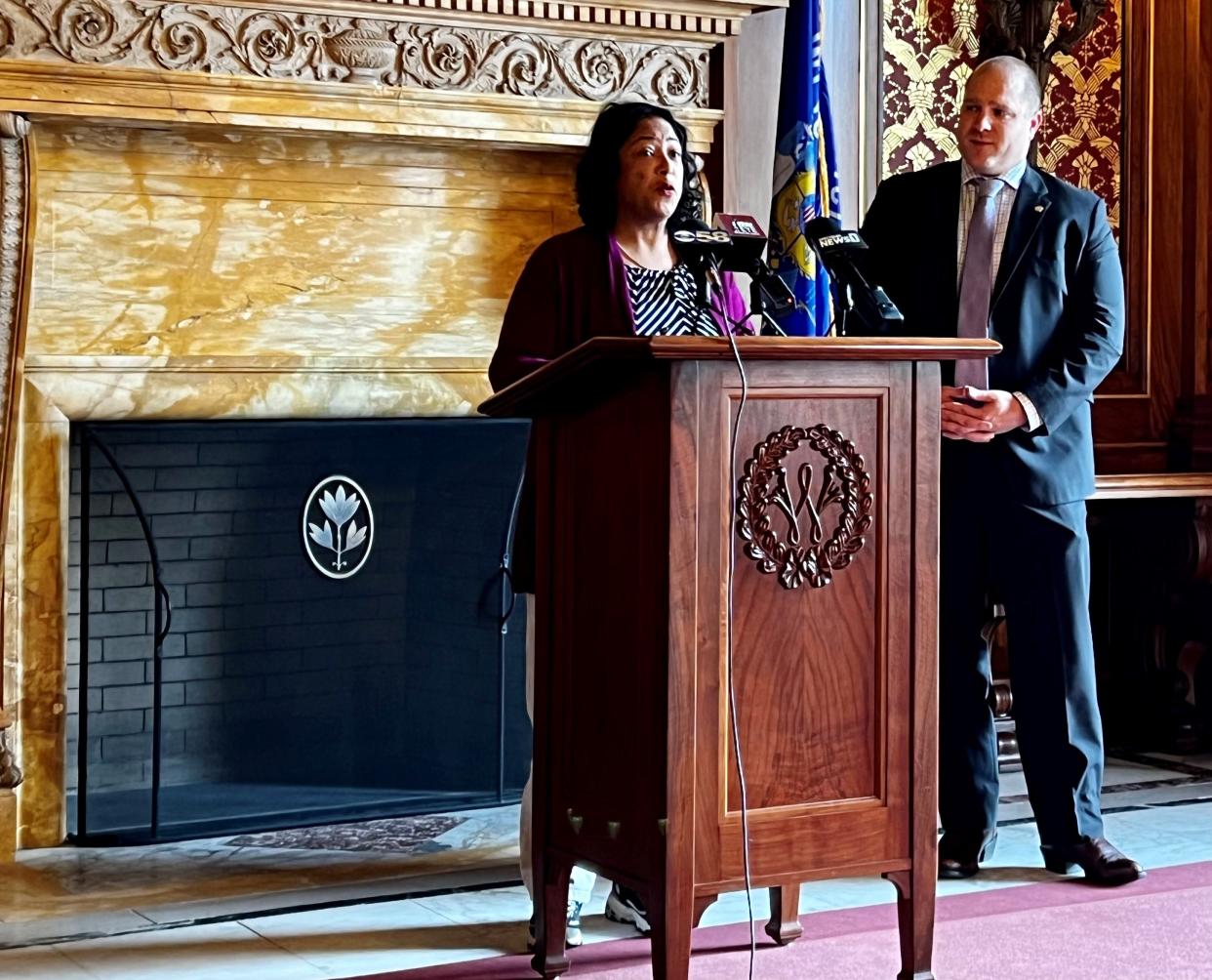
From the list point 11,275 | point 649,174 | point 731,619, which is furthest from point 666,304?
point 11,275

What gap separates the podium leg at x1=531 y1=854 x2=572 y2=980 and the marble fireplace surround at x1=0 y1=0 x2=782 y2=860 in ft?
4.64

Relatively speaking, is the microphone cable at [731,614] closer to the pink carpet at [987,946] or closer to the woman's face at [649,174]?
the pink carpet at [987,946]

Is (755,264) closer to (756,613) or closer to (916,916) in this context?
(756,613)

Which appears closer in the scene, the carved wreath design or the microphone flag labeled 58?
the carved wreath design

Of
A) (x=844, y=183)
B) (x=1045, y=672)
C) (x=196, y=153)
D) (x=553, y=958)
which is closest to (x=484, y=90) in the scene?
(x=196, y=153)

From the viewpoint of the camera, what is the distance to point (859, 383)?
2.40 metres

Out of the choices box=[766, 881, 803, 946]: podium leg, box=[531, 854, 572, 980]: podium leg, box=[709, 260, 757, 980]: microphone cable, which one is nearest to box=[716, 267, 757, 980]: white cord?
box=[709, 260, 757, 980]: microphone cable

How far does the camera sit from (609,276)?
9.43 ft

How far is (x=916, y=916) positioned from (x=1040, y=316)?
4.44 ft

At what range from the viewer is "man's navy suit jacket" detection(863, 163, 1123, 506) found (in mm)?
3365

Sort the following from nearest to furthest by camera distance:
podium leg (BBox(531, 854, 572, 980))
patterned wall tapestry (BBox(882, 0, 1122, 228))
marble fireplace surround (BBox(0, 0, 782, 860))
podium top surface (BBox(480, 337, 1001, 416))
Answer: podium top surface (BBox(480, 337, 1001, 416)), podium leg (BBox(531, 854, 572, 980)), marble fireplace surround (BBox(0, 0, 782, 860)), patterned wall tapestry (BBox(882, 0, 1122, 228))

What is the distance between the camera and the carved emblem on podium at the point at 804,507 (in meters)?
2.34

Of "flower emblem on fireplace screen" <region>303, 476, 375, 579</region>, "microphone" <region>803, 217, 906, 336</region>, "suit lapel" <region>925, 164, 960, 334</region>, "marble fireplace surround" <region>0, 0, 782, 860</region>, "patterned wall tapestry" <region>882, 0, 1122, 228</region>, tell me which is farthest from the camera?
"patterned wall tapestry" <region>882, 0, 1122, 228</region>

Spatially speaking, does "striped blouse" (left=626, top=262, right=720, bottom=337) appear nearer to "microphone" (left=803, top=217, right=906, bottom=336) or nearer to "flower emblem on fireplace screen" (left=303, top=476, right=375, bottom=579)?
"microphone" (left=803, top=217, right=906, bottom=336)
